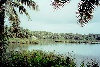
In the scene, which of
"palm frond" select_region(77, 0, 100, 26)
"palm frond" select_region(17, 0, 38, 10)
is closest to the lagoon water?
"palm frond" select_region(17, 0, 38, 10)

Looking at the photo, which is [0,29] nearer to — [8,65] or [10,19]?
[8,65]

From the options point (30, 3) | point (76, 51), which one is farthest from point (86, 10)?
point (76, 51)

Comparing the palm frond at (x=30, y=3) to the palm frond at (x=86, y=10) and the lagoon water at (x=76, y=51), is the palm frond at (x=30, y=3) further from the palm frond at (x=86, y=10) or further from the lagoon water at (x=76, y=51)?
the palm frond at (x=86, y=10)

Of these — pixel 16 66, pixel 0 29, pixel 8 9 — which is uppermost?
pixel 8 9

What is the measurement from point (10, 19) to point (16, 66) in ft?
30.2

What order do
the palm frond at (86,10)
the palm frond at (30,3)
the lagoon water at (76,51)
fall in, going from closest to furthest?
the palm frond at (86,10), the palm frond at (30,3), the lagoon water at (76,51)

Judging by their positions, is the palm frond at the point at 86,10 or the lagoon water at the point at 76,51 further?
the lagoon water at the point at 76,51

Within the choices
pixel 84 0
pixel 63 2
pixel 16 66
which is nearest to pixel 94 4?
pixel 84 0

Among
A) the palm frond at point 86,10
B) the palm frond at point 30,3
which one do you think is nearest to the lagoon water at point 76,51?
the palm frond at point 30,3

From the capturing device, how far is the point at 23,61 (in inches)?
589

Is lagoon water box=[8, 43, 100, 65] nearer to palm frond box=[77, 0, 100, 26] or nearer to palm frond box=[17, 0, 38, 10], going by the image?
palm frond box=[17, 0, 38, 10]

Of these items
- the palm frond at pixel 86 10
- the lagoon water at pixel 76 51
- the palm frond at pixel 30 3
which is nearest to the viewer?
the palm frond at pixel 86 10

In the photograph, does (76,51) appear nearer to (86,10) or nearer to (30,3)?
(30,3)

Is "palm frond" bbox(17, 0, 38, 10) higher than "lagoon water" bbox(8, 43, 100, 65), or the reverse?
"palm frond" bbox(17, 0, 38, 10)
